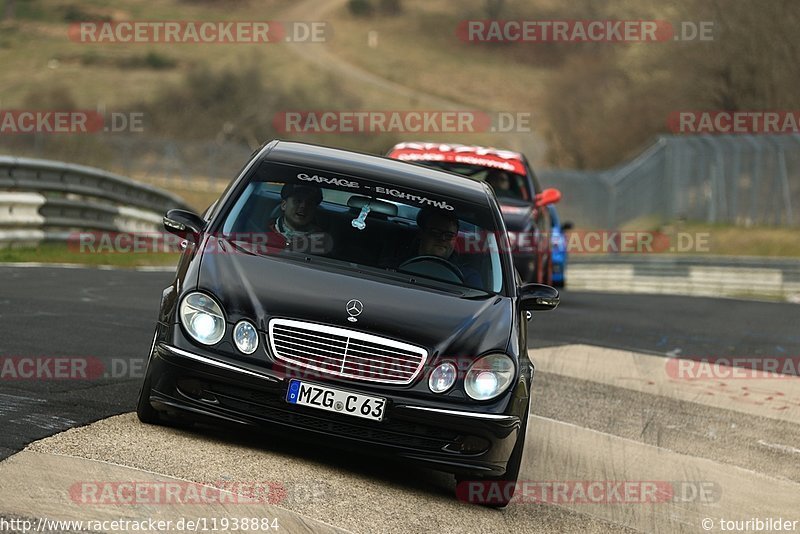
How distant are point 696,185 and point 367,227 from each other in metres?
28.8

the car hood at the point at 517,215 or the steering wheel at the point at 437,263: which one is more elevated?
the car hood at the point at 517,215

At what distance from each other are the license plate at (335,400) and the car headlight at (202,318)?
43 centimetres

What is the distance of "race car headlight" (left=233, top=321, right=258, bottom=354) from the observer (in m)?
6.49

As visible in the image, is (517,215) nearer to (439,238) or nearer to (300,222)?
(439,238)

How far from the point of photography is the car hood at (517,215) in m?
15.1

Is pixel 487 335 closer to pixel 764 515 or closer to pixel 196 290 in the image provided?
pixel 196 290

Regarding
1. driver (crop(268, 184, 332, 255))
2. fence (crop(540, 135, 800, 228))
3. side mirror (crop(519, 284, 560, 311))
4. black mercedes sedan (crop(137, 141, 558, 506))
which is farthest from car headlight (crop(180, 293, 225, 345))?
fence (crop(540, 135, 800, 228))

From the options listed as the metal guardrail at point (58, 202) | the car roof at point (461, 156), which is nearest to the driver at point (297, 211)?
the car roof at point (461, 156)

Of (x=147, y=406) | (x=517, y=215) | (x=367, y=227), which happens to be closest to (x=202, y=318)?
(x=147, y=406)

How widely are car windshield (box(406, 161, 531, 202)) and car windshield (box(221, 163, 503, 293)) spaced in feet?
26.9

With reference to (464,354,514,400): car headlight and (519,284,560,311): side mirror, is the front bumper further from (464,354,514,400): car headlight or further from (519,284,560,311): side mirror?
(519,284,560,311): side mirror

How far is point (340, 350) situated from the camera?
6.51 meters

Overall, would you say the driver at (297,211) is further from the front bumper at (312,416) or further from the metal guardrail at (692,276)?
the metal guardrail at (692,276)

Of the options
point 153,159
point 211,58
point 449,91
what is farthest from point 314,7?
point 153,159
